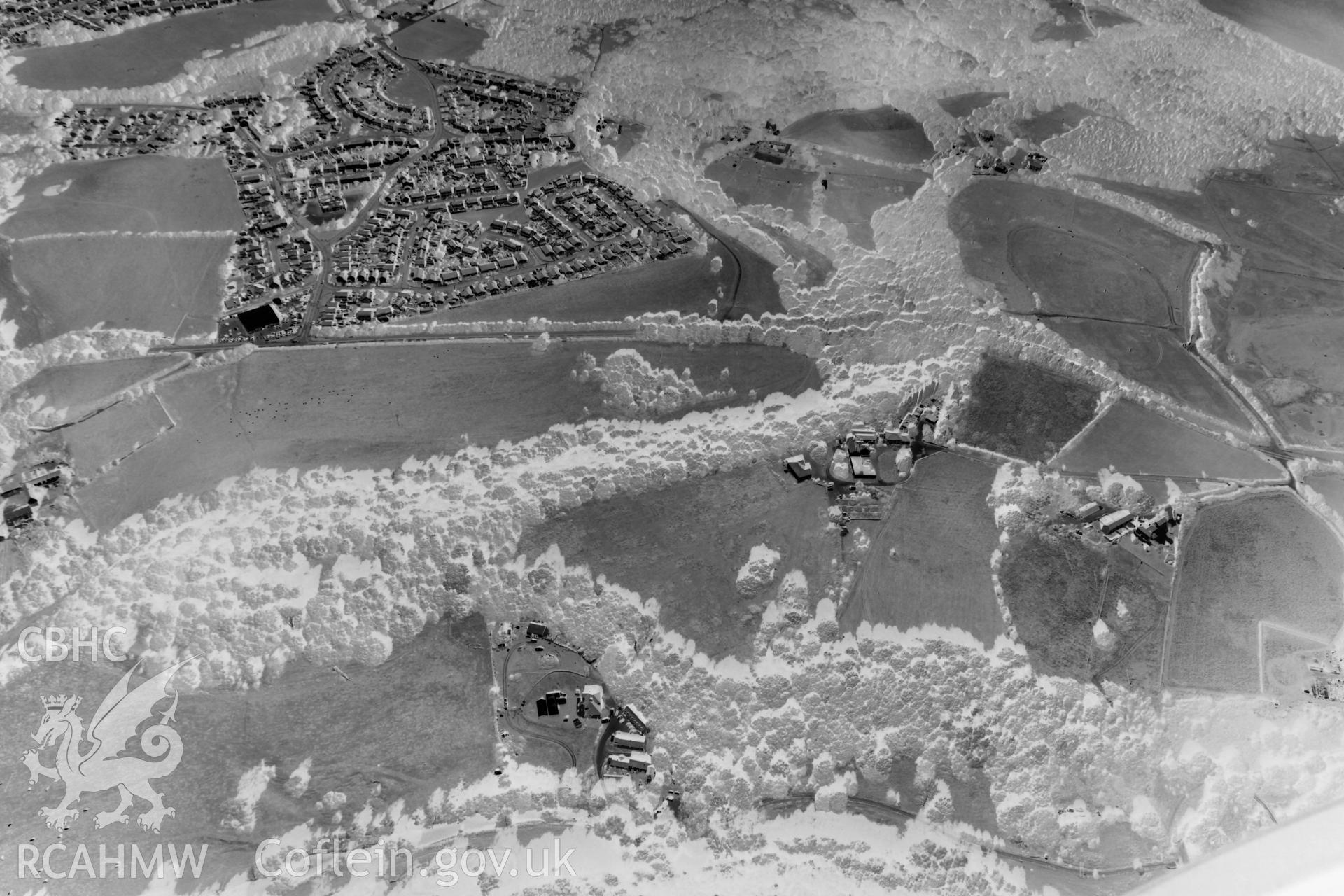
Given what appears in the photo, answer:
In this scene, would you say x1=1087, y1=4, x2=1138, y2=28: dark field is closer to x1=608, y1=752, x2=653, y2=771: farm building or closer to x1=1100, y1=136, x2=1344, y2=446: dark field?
x1=1100, y1=136, x2=1344, y2=446: dark field

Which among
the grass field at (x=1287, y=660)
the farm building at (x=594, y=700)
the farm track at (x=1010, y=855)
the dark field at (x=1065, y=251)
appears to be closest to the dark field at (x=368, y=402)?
the farm building at (x=594, y=700)

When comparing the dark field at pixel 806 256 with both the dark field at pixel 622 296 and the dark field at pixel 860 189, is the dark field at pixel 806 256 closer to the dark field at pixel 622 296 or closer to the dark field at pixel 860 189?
the dark field at pixel 860 189

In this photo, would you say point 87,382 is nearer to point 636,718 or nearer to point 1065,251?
point 636,718

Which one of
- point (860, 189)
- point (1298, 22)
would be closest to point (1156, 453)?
point (860, 189)

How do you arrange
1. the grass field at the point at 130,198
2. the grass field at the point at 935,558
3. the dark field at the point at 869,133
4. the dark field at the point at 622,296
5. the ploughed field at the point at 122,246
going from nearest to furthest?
the grass field at the point at 935,558, the ploughed field at the point at 122,246, the dark field at the point at 622,296, the grass field at the point at 130,198, the dark field at the point at 869,133

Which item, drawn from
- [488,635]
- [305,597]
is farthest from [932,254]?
[305,597]

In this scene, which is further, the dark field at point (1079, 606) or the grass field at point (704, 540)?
the grass field at point (704, 540)
